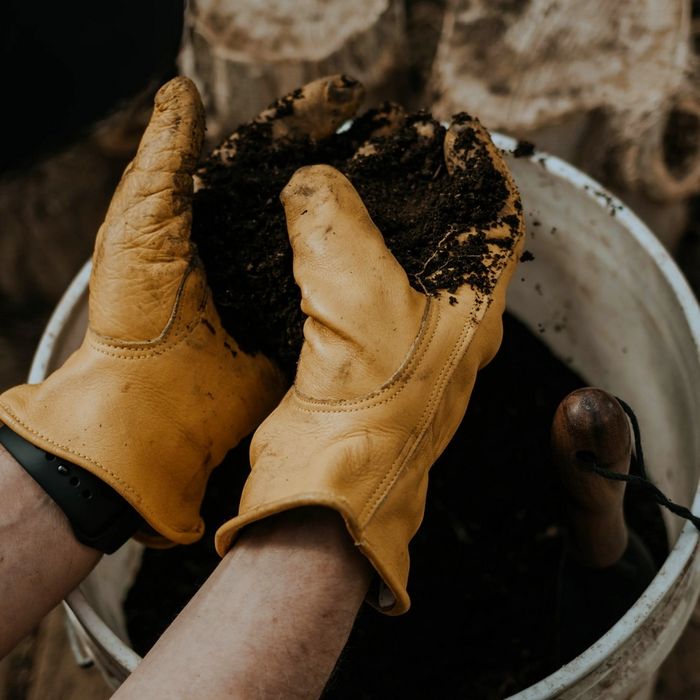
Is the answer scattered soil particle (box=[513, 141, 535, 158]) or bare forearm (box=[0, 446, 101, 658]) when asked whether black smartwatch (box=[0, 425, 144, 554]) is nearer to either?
bare forearm (box=[0, 446, 101, 658])

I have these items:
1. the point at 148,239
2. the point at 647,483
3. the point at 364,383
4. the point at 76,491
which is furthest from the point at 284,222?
the point at 647,483

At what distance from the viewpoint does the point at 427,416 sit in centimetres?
80

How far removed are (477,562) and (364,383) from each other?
0.55 meters

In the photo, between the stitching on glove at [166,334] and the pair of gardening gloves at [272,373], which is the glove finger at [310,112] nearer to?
A: the pair of gardening gloves at [272,373]

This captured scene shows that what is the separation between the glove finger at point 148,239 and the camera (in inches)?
34.1

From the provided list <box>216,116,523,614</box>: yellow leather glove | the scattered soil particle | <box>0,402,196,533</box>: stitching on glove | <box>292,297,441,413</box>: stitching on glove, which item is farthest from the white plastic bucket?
<box>292,297,441,413</box>: stitching on glove

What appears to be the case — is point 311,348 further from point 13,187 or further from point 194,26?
point 13,187

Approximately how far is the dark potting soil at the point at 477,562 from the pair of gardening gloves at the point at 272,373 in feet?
0.88

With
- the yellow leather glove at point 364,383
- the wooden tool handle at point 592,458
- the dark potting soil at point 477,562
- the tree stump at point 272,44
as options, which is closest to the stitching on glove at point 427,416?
the yellow leather glove at point 364,383

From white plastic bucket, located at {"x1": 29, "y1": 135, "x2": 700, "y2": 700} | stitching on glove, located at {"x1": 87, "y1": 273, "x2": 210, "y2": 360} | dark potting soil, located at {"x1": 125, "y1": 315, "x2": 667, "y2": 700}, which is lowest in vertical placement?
dark potting soil, located at {"x1": 125, "y1": 315, "x2": 667, "y2": 700}

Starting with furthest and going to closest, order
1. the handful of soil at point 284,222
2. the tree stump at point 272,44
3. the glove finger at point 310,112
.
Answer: the tree stump at point 272,44, the glove finger at point 310,112, the handful of soil at point 284,222

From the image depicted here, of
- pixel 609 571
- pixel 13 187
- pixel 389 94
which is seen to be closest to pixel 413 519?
pixel 609 571

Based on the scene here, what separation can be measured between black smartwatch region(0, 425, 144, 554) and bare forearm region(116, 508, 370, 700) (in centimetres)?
20

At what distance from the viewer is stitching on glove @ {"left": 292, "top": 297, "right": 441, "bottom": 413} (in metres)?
0.78
